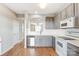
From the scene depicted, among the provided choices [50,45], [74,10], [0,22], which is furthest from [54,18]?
[0,22]

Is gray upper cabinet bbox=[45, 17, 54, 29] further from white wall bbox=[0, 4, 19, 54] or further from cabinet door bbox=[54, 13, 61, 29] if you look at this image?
white wall bbox=[0, 4, 19, 54]

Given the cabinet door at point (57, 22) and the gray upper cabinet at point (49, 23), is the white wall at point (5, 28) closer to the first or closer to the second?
the gray upper cabinet at point (49, 23)

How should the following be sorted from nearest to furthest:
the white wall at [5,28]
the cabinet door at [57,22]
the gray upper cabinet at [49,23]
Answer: the white wall at [5,28] → the cabinet door at [57,22] → the gray upper cabinet at [49,23]

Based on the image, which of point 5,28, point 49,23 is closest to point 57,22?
point 49,23

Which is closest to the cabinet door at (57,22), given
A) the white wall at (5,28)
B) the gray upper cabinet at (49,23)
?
the gray upper cabinet at (49,23)

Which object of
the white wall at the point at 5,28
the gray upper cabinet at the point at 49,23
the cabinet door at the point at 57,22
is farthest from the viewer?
the gray upper cabinet at the point at 49,23

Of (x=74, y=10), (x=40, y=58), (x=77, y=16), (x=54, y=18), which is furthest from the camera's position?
(x=54, y=18)

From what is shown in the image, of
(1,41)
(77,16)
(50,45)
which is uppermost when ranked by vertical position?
(77,16)

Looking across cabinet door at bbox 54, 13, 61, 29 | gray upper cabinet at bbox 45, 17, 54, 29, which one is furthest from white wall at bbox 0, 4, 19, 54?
cabinet door at bbox 54, 13, 61, 29

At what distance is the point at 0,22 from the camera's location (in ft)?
10.7

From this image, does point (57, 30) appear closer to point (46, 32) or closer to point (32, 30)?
point (46, 32)

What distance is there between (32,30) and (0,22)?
201 centimetres

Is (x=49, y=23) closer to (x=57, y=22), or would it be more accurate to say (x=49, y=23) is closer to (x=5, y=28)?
(x=57, y=22)

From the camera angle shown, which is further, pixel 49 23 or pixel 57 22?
pixel 49 23
